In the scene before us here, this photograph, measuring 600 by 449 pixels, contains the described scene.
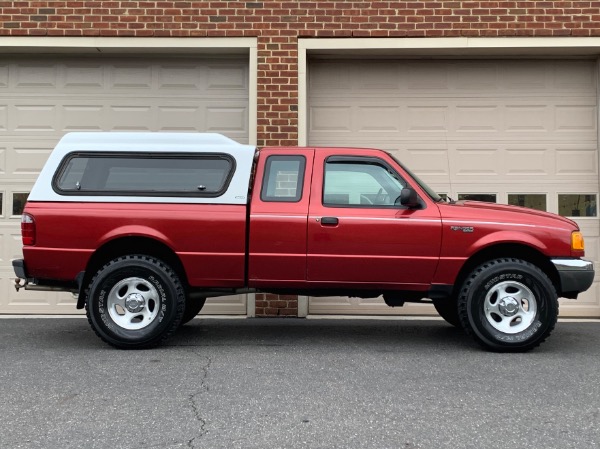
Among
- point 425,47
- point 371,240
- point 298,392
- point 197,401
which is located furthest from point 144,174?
point 425,47

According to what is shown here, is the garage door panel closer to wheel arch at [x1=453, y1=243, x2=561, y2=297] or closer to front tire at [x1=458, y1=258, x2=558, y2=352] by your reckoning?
wheel arch at [x1=453, y1=243, x2=561, y2=297]

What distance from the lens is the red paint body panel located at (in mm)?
5941

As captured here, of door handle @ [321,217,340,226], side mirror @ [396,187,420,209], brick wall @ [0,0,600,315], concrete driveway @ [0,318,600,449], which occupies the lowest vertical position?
concrete driveway @ [0,318,600,449]

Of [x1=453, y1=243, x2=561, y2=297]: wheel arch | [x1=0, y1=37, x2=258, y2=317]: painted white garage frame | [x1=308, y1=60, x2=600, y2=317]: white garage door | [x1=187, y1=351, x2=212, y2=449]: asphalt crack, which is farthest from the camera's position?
[x1=308, y1=60, x2=600, y2=317]: white garage door

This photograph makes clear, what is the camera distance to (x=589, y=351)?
612cm

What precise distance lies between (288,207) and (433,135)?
359cm

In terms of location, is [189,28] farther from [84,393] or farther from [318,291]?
[84,393]

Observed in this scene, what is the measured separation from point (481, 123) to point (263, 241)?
4.33m

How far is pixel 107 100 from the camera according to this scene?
8.85 meters

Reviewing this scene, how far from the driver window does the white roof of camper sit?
793 millimetres

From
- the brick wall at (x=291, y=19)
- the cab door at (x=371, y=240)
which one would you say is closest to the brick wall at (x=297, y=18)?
the brick wall at (x=291, y=19)

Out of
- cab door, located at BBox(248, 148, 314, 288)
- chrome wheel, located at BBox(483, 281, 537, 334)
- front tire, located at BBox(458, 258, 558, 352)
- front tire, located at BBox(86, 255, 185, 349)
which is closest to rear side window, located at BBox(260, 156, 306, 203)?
cab door, located at BBox(248, 148, 314, 288)

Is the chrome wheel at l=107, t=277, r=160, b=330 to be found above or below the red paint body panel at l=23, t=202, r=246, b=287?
below

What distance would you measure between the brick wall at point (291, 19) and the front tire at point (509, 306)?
13.4ft
